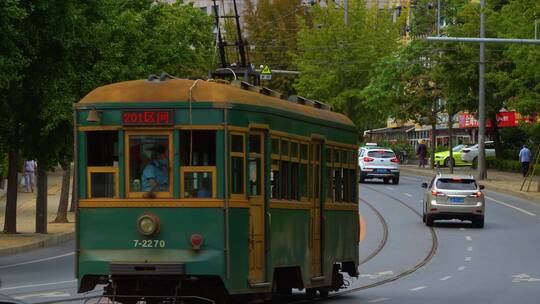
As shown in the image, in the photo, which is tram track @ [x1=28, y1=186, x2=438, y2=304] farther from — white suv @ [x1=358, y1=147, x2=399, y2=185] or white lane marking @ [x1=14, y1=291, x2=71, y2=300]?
white suv @ [x1=358, y1=147, x2=399, y2=185]

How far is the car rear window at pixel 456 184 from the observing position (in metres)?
36.9

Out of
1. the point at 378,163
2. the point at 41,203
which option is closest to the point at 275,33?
the point at 378,163

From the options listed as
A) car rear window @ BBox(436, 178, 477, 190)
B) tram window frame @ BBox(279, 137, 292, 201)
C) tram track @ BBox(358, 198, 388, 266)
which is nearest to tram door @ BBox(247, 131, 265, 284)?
tram window frame @ BBox(279, 137, 292, 201)

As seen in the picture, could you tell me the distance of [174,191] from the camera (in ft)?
47.5

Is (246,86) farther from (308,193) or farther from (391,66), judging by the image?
(391,66)

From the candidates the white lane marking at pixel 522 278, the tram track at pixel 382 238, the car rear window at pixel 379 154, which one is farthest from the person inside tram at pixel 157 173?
the car rear window at pixel 379 154

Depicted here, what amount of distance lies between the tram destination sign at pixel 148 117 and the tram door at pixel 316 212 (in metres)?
3.37

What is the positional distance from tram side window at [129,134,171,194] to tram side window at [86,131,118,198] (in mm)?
220

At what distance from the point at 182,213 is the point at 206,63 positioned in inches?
1609

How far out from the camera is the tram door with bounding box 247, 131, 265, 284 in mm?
14992

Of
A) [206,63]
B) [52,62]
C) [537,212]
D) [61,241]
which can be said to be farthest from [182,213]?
[206,63]

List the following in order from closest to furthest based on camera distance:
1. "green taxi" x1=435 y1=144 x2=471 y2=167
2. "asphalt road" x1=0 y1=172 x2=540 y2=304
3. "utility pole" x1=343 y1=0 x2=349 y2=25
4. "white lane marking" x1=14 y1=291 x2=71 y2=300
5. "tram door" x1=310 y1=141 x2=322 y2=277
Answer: "tram door" x1=310 y1=141 x2=322 y2=277
"white lane marking" x1=14 y1=291 x2=71 y2=300
"asphalt road" x1=0 y1=172 x2=540 y2=304
"green taxi" x1=435 y1=144 x2=471 y2=167
"utility pole" x1=343 y1=0 x2=349 y2=25

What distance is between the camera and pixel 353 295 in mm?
20703

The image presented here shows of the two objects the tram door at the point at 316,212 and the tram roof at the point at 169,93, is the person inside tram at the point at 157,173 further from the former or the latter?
the tram door at the point at 316,212
